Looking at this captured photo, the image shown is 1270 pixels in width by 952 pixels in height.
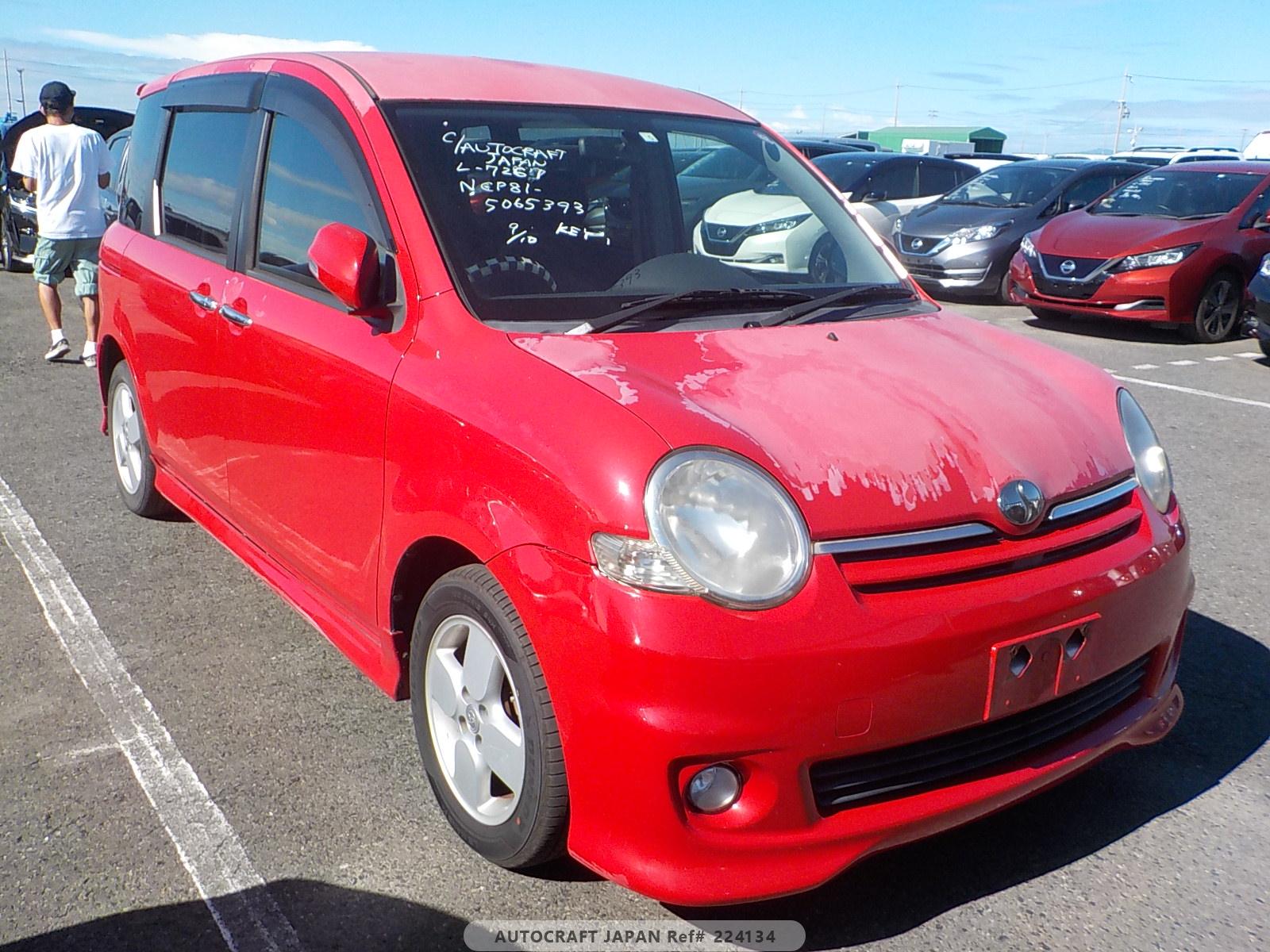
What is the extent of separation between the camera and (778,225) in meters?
3.58

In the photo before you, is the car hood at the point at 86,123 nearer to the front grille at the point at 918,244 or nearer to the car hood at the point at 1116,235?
the front grille at the point at 918,244

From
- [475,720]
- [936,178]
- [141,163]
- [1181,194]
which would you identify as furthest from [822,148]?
[475,720]

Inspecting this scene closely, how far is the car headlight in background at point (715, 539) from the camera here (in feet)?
7.07

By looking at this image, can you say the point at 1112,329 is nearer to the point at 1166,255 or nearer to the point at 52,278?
the point at 1166,255

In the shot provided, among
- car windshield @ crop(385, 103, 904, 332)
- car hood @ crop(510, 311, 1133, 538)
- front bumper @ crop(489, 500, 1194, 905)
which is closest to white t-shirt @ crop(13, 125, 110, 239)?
car windshield @ crop(385, 103, 904, 332)

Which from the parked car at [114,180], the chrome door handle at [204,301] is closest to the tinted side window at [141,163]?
the parked car at [114,180]

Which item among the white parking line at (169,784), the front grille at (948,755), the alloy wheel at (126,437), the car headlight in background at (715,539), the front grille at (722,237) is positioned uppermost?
the front grille at (722,237)

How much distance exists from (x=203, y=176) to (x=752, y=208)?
72.5 inches

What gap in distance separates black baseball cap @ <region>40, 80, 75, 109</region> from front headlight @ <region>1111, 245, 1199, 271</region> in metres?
8.27

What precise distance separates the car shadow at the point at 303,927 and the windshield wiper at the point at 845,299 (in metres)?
1.57

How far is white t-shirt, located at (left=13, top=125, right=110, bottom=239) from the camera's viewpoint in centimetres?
819

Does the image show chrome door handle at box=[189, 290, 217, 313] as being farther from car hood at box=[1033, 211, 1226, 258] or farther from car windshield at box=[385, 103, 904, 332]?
car hood at box=[1033, 211, 1226, 258]

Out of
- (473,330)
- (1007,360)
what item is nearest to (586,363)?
(473,330)

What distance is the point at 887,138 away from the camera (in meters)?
50.4
